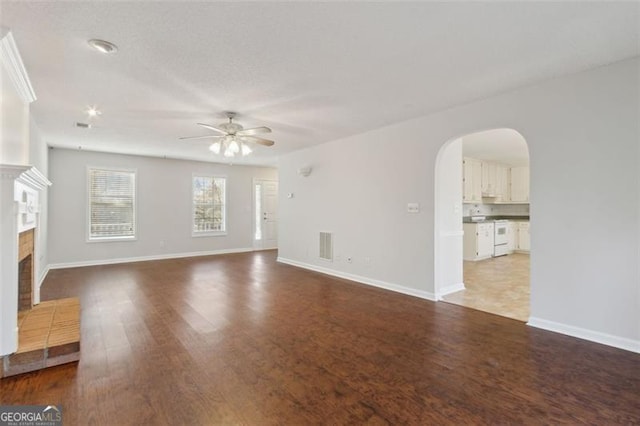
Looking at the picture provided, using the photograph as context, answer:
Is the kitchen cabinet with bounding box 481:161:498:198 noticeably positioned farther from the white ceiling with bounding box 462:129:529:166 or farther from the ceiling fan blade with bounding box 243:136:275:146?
the ceiling fan blade with bounding box 243:136:275:146

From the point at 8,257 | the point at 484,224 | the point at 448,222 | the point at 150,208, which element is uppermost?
the point at 150,208

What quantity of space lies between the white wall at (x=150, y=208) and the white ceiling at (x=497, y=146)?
18.6 feet

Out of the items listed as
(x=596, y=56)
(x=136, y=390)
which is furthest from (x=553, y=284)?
(x=136, y=390)

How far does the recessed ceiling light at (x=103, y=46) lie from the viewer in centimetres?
235

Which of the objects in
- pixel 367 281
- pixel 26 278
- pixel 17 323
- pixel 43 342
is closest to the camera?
pixel 43 342

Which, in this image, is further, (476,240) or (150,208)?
(150,208)

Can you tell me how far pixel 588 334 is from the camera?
9.61ft

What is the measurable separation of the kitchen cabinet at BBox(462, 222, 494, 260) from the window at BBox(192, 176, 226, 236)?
21.0ft

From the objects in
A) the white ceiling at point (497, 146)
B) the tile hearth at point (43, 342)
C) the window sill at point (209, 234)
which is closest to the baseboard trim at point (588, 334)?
the white ceiling at point (497, 146)

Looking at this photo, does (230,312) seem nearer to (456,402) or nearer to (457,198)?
(456,402)

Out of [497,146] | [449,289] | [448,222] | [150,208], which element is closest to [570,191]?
[448,222]

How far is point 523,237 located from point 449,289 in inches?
209

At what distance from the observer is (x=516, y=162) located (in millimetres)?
8227

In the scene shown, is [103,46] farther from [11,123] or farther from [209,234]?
[209,234]
